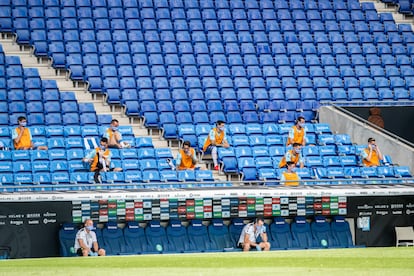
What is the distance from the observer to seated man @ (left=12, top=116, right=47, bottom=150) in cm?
2408

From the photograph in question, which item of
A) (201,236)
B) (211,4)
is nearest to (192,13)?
(211,4)

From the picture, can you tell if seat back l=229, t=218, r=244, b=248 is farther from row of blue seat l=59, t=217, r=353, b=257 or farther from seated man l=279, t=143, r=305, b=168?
seated man l=279, t=143, r=305, b=168

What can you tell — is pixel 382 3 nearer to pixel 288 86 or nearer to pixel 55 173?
pixel 288 86

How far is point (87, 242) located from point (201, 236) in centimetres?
268

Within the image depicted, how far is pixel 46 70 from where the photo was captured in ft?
94.2

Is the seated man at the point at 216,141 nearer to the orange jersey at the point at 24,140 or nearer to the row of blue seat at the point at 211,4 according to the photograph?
the orange jersey at the point at 24,140

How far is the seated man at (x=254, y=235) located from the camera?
22328mm

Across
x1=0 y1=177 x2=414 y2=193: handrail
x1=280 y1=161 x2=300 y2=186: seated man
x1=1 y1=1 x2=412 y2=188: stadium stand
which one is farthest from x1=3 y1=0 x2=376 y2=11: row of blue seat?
x1=280 y1=161 x2=300 y2=186: seated man

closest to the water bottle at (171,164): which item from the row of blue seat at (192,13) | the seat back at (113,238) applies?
the seat back at (113,238)

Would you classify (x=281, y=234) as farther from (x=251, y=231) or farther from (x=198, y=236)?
(x=198, y=236)

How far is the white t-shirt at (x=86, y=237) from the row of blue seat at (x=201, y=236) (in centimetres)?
59

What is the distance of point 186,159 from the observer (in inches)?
958

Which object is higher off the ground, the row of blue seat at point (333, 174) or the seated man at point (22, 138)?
the seated man at point (22, 138)

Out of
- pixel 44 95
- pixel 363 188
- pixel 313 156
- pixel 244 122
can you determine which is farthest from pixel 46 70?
pixel 363 188
